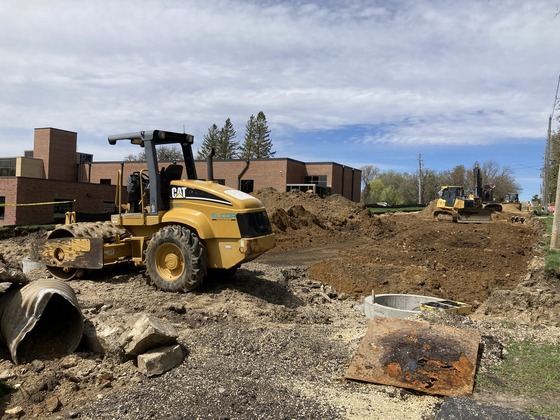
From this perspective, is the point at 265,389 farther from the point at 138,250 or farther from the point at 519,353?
the point at 138,250

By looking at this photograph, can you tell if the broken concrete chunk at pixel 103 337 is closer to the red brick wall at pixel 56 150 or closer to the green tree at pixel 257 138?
the red brick wall at pixel 56 150

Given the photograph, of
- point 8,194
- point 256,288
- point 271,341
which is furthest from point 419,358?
point 8,194

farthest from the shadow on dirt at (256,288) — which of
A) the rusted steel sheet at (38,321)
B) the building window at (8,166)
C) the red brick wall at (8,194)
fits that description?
the building window at (8,166)

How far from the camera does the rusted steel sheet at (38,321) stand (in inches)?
196

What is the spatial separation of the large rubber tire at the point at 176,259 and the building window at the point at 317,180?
38.7 metres

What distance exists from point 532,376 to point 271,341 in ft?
9.31

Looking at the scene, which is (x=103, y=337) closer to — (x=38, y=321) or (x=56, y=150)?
(x=38, y=321)

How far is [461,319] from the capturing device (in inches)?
254

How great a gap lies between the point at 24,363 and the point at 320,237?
1728cm

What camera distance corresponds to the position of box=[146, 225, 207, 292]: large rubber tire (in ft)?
26.2

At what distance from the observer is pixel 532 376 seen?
475 cm

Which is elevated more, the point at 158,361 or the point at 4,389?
the point at 158,361

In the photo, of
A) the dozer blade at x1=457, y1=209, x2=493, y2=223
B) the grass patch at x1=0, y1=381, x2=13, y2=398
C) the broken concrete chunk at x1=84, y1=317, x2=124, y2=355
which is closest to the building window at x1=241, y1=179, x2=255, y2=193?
the dozer blade at x1=457, y1=209, x2=493, y2=223

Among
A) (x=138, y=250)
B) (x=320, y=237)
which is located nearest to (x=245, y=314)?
(x=138, y=250)
